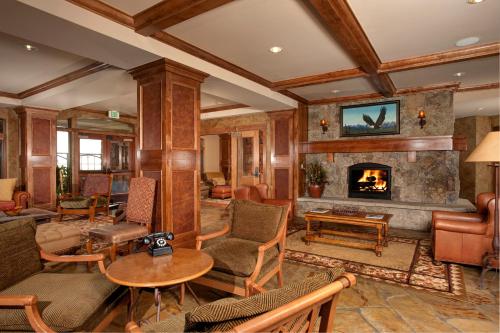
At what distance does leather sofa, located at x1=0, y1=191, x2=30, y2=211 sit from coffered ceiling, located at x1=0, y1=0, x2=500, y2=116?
2.44m

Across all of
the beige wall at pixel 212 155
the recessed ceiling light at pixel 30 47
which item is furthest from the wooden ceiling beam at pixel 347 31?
the beige wall at pixel 212 155

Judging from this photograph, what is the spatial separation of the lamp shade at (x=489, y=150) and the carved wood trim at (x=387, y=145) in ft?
9.19

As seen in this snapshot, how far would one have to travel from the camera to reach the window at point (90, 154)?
8.03 m

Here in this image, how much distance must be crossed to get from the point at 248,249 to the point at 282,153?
4314 millimetres

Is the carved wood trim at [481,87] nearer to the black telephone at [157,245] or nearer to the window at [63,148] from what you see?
the black telephone at [157,245]

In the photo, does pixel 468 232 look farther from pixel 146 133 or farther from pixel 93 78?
pixel 93 78

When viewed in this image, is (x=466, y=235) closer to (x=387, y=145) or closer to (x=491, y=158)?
(x=491, y=158)

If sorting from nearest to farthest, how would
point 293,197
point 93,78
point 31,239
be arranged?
1. point 31,239
2. point 93,78
3. point 293,197

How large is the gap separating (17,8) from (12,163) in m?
6.02

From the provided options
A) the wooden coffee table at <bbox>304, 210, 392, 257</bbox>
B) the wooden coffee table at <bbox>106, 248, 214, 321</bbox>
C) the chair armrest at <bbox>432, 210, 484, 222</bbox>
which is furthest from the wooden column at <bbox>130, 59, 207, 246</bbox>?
the chair armrest at <bbox>432, 210, 484, 222</bbox>

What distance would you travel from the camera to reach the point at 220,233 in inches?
113

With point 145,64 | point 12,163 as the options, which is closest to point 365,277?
point 145,64

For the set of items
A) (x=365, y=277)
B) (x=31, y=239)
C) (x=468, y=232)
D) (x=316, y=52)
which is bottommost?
(x=365, y=277)

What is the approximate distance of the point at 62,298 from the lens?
1735 mm
